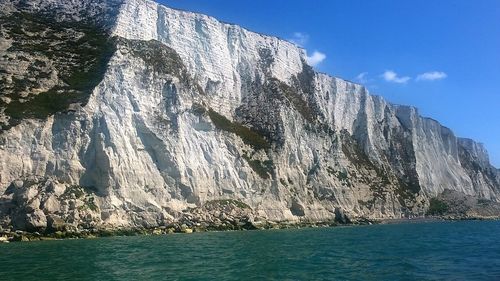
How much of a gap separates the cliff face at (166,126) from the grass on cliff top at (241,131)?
14.0 inches

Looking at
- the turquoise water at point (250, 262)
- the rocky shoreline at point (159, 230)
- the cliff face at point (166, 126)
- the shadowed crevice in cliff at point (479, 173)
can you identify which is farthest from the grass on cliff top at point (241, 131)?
the shadowed crevice in cliff at point (479, 173)

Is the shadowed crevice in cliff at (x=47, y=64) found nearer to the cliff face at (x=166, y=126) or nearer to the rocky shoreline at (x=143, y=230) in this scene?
the cliff face at (x=166, y=126)

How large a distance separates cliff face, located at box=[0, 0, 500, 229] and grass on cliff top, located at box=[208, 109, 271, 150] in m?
0.36

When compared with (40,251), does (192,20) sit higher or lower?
higher

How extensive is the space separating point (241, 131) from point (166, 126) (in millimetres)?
20021

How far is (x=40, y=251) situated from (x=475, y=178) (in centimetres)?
14818

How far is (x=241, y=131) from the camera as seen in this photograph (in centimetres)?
8750

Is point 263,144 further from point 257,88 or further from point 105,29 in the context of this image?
point 105,29

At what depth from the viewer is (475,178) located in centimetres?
15725

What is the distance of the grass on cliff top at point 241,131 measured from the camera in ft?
274

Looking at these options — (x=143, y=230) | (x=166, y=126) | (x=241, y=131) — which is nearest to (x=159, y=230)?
(x=143, y=230)

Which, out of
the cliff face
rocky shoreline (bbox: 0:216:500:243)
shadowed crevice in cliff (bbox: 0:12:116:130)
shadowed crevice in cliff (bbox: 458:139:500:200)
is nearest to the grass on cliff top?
the cliff face

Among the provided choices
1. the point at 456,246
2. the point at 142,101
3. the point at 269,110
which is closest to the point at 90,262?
the point at 456,246

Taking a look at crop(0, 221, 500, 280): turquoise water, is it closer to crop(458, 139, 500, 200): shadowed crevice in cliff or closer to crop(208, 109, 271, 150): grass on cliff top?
crop(208, 109, 271, 150): grass on cliff top
